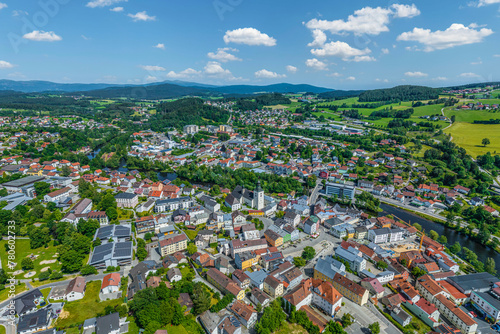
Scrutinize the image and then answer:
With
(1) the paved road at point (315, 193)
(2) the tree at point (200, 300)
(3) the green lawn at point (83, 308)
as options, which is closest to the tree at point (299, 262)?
(2) the tree at point (200, 300)

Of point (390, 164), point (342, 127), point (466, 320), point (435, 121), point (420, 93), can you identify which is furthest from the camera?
point (420, 93)

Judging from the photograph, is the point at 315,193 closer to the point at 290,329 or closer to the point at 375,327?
the point at 375,327

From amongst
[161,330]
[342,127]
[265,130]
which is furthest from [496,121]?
[161,330]

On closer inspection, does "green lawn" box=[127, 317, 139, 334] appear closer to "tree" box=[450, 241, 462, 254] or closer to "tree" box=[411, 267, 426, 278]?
"tree" box=[411, 267, 426, 278]

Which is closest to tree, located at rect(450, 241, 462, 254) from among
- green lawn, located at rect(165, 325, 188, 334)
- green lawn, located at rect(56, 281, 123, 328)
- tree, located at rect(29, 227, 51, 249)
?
green lawn, located at rect(165, 325, 188, 334)

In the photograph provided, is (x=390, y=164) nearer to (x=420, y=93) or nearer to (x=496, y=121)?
(x=496, y=121)

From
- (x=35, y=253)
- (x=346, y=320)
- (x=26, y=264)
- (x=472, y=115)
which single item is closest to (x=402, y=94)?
(x=472, y=115)
